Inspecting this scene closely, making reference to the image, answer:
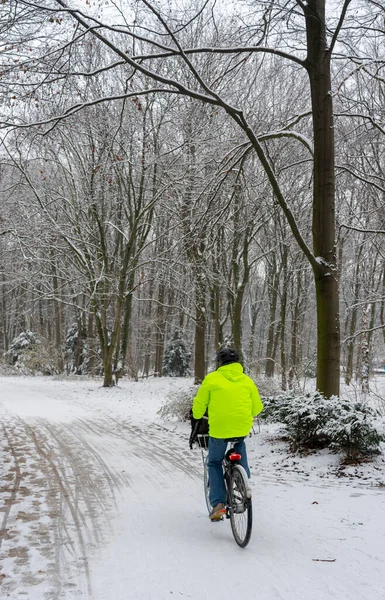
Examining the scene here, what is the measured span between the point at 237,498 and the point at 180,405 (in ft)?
24.5

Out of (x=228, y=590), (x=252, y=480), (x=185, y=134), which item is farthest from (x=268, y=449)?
(x=185, y=134)

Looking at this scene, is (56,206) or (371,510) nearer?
→ (371,510)

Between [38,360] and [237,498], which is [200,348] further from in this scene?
[237,498]

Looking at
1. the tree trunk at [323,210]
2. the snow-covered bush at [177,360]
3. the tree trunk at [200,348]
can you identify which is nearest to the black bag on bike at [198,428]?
the tree trunk at [323,210]

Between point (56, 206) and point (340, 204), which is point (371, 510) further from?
point (56, 206)

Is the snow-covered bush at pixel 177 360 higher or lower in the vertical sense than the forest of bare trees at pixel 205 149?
lower

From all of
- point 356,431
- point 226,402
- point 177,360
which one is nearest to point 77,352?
point 177,360

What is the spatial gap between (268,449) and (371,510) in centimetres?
347

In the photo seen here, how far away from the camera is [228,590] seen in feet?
11.8

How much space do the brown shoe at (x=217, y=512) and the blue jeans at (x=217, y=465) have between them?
0.04m

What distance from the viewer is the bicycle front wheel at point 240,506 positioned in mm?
4352

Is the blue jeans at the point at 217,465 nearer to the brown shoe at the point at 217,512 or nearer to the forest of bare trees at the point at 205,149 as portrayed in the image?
the brown shoe at the point at 217,512

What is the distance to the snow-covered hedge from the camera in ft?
23.9

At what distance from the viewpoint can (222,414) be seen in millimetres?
4871
